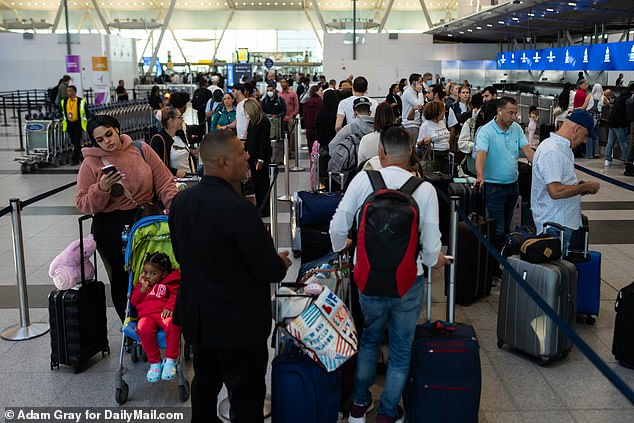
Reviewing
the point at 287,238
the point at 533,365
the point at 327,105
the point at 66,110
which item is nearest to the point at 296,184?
the point at 327,105

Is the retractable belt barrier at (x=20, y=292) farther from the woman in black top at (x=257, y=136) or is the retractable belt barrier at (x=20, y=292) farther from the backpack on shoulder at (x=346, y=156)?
the woman in black top at (x=257, y=136)

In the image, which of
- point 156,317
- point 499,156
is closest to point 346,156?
point 499,156

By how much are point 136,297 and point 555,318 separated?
255 centimetres

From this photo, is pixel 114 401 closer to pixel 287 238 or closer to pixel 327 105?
pixel 287 238

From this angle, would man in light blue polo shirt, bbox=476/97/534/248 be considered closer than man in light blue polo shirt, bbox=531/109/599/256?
No

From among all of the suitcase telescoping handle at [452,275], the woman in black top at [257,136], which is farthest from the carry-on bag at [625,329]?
the woman in black top at [257,136]

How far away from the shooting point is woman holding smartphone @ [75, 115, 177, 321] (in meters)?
4.63

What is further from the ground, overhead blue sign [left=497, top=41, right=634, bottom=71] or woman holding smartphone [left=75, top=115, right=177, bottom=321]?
overhead blue sign [left=497, top=41, right=634, bottom=71]

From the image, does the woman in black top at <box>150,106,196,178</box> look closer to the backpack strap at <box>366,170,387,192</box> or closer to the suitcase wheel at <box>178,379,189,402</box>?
the suitcase wheel at <box>178,379,189,402</box>

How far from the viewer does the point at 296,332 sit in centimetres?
348

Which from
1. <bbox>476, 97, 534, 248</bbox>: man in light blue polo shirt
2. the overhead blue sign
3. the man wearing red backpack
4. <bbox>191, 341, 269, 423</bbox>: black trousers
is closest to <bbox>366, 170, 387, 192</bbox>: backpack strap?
the man wearing red backpack

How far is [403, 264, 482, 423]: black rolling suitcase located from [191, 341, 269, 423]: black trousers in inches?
33.7

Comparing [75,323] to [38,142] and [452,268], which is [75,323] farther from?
[38,142]

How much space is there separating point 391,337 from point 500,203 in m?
3.10
